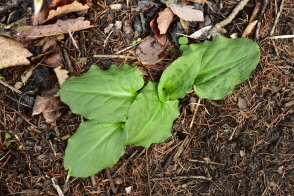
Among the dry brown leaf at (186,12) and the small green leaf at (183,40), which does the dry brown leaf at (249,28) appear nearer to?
the dry brown leaf at (186,12)

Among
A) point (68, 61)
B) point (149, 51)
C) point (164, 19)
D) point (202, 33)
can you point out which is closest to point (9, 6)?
point (68, 61)

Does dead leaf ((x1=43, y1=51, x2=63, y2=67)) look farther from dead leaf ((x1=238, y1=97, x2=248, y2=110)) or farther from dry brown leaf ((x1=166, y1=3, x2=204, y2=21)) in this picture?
dead leaf ((x1=238, y1=97, x2=248, y2=110))

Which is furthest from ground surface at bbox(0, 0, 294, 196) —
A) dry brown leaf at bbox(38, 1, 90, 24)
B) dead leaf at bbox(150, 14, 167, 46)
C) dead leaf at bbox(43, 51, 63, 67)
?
dry brown leaf at bbox(38, 1, 90, 24)

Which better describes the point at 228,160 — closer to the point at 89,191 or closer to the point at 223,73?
the point at 223,73

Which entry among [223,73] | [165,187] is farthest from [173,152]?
[223,73]

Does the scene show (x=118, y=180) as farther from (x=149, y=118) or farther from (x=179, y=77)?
(x=179, y=77)

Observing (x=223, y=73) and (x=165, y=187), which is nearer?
(x=223, y=73)

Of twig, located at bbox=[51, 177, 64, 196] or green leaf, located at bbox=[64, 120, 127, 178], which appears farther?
twig, located at bbox=[51, 177, 64, 196]

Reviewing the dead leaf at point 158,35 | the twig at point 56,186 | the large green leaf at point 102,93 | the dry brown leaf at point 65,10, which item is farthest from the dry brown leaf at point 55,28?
the twig at point 56,186
